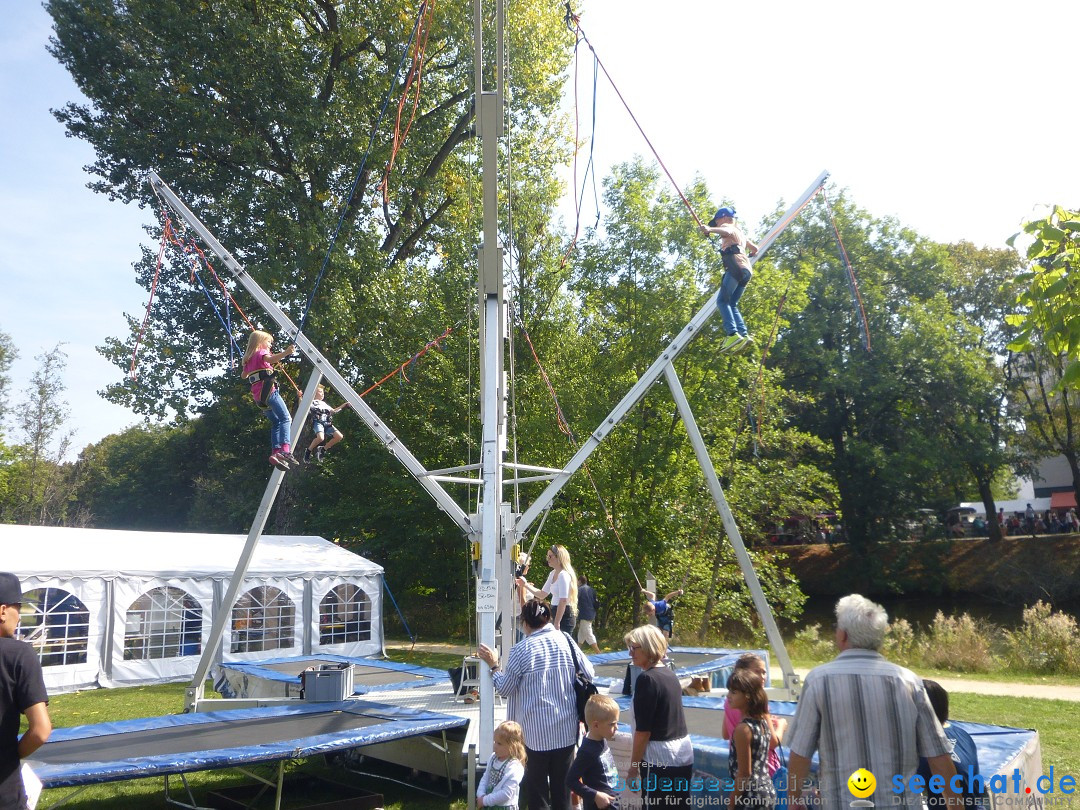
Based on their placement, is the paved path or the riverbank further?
the riverbank

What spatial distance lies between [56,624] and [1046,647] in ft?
52.1

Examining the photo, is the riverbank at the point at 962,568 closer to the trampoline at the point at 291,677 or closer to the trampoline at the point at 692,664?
the trampoline at the point at 692,664

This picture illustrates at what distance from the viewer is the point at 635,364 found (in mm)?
19266

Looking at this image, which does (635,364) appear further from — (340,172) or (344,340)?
(340,172)

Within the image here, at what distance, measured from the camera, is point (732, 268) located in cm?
729

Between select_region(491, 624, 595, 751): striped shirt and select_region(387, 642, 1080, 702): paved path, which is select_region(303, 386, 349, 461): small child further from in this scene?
select_region(387, 642, 1080, 702): paved path

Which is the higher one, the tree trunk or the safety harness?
the safety harness

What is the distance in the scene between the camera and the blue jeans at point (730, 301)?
740 cm

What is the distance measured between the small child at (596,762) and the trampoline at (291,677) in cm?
531

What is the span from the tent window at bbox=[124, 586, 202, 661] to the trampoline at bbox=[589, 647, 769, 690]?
7.76 metres

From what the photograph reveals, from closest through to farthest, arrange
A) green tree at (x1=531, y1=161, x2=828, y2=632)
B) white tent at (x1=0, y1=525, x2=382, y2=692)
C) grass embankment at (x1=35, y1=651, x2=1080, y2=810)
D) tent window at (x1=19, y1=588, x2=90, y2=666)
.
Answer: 1. grass embankment at (x1=35, y1=651, x2=1080, y2=810)
2. tent window at (x1=19, y1=588, x2=90, y2=666)
3. white tent at (x1=0, y1=525, x2=382, y2=692)
4. green tree at (x1=531, y1=161, x2=828, y2=632)

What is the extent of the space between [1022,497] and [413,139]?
49.9 m

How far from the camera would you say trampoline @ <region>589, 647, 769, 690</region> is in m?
9.66

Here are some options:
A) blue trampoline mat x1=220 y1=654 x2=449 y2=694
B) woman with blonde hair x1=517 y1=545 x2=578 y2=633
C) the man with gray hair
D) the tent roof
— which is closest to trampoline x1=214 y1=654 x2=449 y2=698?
blue trampoline mat x1=220 y1=654 x2=449 y2=694
